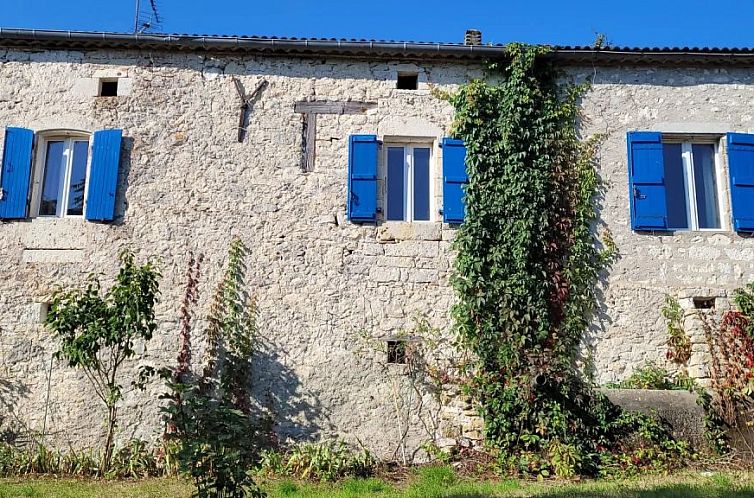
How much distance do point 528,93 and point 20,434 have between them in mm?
7107

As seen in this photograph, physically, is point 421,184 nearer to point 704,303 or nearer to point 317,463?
point 317,463

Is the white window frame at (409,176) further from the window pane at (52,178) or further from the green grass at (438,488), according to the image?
the window pane at (52,178)

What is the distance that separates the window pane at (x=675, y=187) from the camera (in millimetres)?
8281

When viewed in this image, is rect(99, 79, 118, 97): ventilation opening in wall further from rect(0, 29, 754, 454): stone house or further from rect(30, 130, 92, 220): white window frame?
rect(30, 130, 92, 220): white window frame

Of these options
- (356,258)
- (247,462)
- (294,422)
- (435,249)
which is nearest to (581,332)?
(435,249)

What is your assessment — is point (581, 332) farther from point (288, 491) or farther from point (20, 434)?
point (20, 434)

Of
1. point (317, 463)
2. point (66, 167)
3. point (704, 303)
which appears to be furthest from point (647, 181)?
point (66, 167)

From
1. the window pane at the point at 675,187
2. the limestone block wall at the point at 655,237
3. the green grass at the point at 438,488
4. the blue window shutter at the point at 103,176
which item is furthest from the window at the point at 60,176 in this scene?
the window pane at the point at 675,187

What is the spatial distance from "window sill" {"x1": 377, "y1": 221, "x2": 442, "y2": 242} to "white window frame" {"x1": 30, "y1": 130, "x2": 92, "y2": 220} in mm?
3577

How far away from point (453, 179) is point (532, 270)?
144 centimetres

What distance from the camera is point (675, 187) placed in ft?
27.5

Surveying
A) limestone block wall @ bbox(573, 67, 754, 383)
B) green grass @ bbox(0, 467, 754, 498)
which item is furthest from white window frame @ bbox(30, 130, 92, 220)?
limestone block wall @ bbox(573, 67, 754, 383)

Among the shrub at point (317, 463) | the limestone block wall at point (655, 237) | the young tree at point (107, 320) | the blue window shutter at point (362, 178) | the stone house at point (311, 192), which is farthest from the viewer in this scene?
the blue window shutter at point (362, 178)

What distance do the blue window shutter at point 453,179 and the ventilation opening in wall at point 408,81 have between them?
88cm
